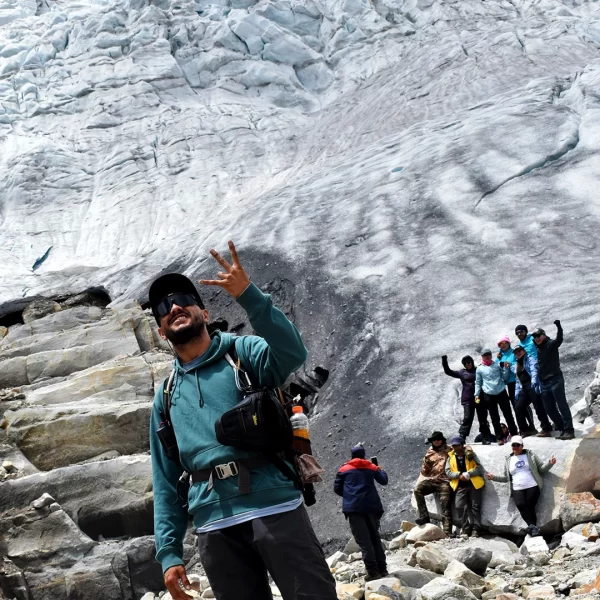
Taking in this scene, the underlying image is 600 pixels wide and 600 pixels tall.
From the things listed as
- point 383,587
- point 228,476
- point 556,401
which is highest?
point 228,476

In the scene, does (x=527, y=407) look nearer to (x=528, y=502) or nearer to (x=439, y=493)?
(x=439, y=493)

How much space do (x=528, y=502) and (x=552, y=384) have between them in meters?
1.80

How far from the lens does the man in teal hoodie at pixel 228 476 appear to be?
2879mm

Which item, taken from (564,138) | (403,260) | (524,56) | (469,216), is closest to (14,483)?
(403,260)

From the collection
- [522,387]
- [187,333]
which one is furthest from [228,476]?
[522,387]

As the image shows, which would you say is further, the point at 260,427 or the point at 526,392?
the point at 526,392

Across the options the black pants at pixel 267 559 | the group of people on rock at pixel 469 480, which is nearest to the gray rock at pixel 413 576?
the group of people on rock at pixel 469 480

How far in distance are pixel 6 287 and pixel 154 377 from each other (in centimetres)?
1188

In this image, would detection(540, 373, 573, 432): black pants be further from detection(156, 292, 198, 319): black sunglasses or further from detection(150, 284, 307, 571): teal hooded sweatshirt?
detection(156, 292, 198, 319): black sunglasses

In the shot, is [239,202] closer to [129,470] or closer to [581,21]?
[581,21]

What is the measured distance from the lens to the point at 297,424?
10.8 feet

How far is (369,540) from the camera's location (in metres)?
7.17

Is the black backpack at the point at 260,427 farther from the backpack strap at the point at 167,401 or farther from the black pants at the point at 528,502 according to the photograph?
the black pants at the point at 528,502

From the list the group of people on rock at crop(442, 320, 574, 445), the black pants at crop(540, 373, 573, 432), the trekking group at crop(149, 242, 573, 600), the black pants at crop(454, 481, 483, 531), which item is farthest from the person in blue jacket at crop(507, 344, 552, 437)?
the trekking group at crop(149, 242, 573, 600)
